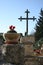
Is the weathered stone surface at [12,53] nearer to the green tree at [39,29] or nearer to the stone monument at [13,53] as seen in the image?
the stone monument at [13,53]

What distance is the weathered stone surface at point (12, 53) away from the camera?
20.5ft

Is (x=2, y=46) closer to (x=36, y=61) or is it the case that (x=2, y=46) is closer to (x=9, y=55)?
(x=9, y=55)

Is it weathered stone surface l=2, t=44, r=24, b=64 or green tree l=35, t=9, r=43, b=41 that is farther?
→ green tree l=35, t=9, r=43, b=41

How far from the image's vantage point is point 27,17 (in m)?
20.0

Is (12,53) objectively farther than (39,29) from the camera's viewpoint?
No

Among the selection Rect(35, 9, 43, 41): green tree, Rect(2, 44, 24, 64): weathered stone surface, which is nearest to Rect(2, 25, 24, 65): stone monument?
Rect(2, 44, 24, 64): weathered stone surface

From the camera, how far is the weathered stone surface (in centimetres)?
625

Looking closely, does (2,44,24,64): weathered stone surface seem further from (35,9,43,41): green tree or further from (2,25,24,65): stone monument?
(35,9,43,41): green tree

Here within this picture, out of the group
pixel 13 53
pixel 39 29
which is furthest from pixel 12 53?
pixel 39 29

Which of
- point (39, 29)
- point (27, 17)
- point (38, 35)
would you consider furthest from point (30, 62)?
point (39, 29)

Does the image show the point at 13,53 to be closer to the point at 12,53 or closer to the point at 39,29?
the point at 12,53

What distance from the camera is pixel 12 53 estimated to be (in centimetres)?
628

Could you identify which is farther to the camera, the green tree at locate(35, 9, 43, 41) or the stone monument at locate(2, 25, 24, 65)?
the green tree at locate(35, 9, 43, 41)

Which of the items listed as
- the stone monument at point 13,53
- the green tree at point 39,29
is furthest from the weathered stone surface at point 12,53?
the green tree at point 39,29
